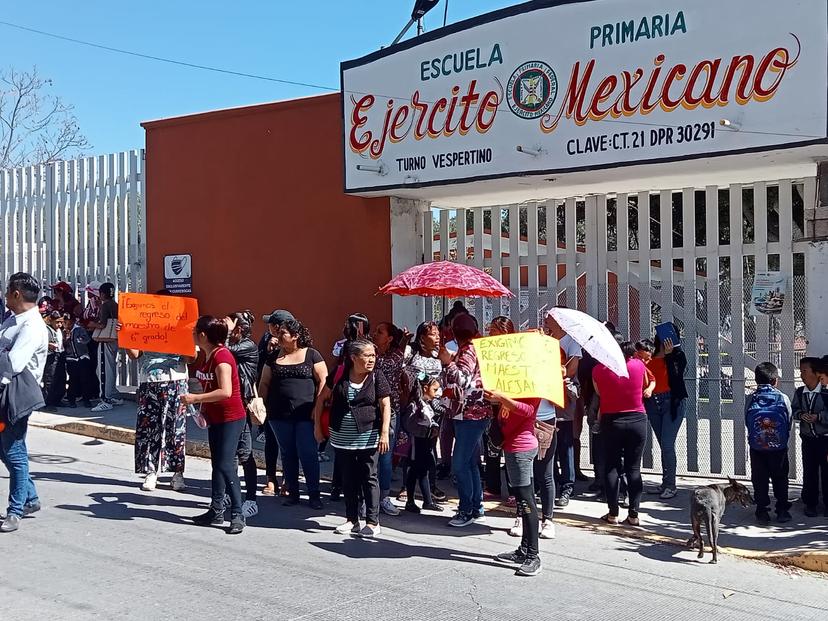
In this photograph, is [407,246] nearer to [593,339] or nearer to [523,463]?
[593,339]

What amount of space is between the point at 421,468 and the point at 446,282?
6.85ft

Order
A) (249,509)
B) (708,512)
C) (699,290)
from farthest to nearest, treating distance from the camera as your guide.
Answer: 1. (699,290)
2. (249,509)
3. (708,512)

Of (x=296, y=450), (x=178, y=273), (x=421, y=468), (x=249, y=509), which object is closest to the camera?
(x=249, y=509)

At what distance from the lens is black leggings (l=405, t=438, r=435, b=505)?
8156mm

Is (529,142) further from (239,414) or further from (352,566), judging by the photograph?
(352,566)

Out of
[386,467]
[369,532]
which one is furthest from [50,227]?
[369,532]

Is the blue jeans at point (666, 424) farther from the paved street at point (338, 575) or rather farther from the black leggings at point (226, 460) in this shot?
the black leggings at point (226, 460)

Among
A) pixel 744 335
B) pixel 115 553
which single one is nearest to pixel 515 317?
pixel 744 335

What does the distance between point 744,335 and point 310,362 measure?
4.56 metres

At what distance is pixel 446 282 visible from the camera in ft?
30.9

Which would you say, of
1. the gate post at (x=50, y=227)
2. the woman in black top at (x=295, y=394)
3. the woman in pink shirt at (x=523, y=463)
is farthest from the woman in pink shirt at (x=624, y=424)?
the gate post at (x=50, y=227)

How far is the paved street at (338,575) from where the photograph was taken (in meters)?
5.62

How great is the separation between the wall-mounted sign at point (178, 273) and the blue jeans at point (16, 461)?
6517 millimetres

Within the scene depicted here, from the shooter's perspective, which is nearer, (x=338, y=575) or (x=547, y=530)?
(x=338, y=575)
